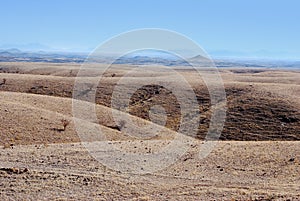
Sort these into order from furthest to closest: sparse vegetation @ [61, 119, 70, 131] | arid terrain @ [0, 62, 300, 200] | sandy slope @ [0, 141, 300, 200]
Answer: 1. sparse vegetation @ [61, 119, 70, 131]
2. arid terrain @ [0, 62, 300, 200]
3. sandy slope @ [0, 141, 300, 200]

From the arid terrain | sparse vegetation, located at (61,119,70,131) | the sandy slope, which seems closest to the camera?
the sandy slope

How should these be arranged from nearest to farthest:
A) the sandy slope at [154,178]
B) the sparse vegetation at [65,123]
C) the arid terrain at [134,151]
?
1. the sandy slope at [154,178]
2. the arid terrain at [134,151]
3. the sparse vegetation at [65,123]

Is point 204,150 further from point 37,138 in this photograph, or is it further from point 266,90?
point 266,90

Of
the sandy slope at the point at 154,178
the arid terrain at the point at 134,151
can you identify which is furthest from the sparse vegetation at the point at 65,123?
the sandy slope at the point at 154,178

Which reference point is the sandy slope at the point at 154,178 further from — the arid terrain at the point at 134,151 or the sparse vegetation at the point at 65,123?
the sparse vegetation at the point at 65,123

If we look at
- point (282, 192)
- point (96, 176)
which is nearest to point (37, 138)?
point (96, 176)

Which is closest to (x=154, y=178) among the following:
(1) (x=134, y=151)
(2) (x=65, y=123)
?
(1) (x=134, y=151)

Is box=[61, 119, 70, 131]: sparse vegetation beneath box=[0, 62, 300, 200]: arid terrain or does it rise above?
above

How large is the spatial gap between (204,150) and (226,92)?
28.7 meters

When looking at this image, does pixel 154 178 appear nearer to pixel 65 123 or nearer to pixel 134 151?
pixel 134 151

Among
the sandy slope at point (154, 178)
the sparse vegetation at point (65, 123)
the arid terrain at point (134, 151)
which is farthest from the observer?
the sparse vegetation at point (65, 123)

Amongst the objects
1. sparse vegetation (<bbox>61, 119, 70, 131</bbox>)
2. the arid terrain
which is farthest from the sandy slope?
sparse vegetation (<bbox>61, 119, 70, 131</bbox>)

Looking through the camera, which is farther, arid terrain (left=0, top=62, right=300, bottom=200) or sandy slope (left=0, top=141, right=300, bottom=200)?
arid terrain (left=0, top=62, right=300, bottom=200)

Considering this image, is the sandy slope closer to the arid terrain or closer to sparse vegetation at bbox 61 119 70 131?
the arid terrain
